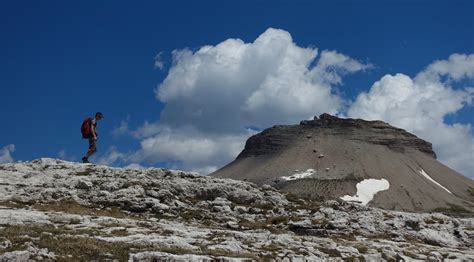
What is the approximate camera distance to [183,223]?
120 ft

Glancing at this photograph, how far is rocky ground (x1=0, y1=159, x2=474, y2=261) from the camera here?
2459 cm

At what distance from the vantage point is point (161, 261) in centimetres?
2322

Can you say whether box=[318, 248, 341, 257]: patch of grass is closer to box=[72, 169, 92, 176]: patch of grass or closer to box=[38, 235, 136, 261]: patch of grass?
box=[38, 235, 136, 261]: patch of grass

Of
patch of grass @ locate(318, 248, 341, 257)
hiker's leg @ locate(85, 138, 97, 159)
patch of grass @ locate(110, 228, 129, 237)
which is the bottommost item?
patch of grass @ locate(318, 248, 341, 257)

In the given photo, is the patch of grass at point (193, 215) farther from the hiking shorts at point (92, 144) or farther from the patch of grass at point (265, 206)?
the hiking shorts at point (92, 144)

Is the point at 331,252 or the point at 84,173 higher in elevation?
the point at 84,173

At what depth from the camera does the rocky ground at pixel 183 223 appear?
24.6m

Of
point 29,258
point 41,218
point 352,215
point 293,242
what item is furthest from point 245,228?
point 29,258

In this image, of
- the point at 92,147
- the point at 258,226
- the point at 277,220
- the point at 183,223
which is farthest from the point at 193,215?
the point at 92,147

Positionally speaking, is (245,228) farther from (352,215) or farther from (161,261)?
(161,261)

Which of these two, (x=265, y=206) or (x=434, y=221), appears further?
(x=434, y=221)

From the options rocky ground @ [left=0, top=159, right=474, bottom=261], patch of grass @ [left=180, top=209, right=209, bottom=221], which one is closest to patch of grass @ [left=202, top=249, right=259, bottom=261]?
rocky ground @ [left=0, top=159, right=474, bottom=261]

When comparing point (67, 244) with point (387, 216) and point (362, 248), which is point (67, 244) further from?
point (387, 216)

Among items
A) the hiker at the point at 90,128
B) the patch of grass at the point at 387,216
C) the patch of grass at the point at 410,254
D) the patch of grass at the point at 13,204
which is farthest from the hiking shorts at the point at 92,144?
the patch of grass at the point at 410,254
